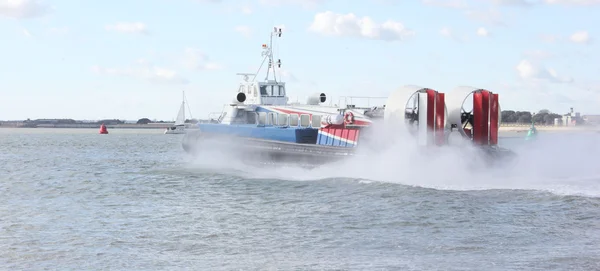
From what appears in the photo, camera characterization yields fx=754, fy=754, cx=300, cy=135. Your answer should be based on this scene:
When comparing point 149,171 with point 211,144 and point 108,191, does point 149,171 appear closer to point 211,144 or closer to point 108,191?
point 211,144

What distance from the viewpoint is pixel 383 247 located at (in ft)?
34.3

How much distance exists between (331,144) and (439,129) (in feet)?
11.4

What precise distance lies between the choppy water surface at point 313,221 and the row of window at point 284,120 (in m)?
1.74

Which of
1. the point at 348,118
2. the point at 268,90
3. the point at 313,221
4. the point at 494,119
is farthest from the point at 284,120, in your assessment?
the point at 313,221

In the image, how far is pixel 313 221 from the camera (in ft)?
42.4

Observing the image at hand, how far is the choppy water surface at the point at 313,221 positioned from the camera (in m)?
9.66

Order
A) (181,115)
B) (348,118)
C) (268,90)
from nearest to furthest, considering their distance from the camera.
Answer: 1. (348,118)
2. (268,90)
3. (181,115)

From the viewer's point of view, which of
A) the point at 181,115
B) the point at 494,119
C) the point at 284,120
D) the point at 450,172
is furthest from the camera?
the point at 181,115

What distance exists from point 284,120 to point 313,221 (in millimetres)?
10232

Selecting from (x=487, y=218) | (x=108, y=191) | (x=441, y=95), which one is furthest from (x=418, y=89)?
(x=108, y=191)

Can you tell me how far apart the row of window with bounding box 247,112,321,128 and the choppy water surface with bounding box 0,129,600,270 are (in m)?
1.74

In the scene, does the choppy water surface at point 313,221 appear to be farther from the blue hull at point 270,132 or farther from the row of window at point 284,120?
the row of window at point 284,120

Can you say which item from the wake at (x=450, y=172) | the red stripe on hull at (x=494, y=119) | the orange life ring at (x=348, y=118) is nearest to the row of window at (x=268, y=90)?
the wake at (x=450, y=172)

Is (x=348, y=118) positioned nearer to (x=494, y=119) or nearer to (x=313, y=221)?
(x=494, y=119)
